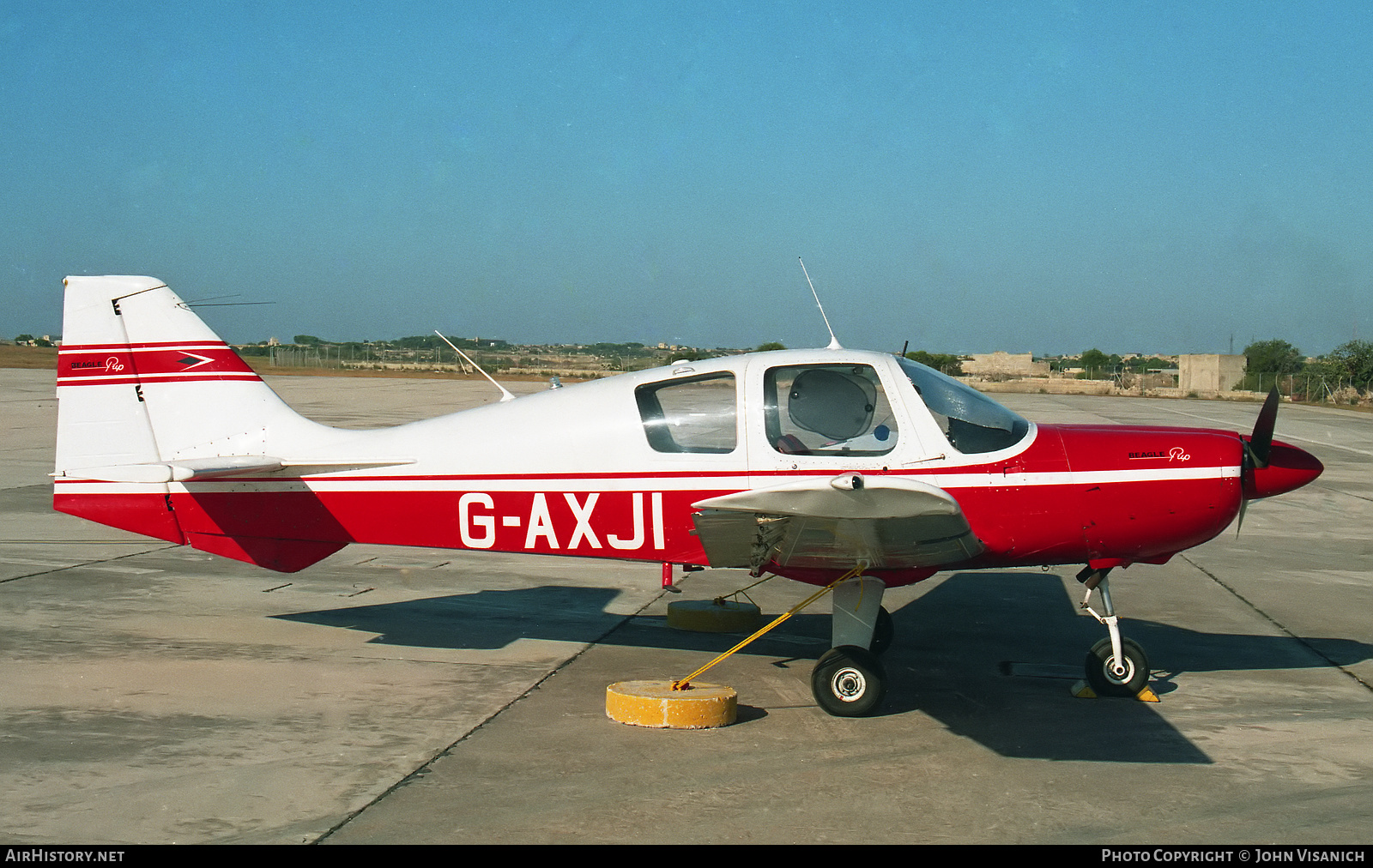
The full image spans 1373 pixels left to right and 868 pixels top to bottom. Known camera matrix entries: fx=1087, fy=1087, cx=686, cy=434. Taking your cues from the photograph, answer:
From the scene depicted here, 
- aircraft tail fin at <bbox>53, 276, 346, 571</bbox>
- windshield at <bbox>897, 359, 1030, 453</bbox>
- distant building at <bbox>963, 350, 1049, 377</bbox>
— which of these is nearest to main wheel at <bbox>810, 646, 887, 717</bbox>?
windshield at <bbox>897, 359, 1030, 453</bbox>

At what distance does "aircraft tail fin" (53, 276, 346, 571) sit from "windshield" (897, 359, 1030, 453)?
4.04 metres

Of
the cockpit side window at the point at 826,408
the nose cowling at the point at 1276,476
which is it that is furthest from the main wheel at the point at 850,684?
the nose cowling at the point at 1276,476

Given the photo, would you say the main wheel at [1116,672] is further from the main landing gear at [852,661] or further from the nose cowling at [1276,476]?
the main landing gear at [852,661]

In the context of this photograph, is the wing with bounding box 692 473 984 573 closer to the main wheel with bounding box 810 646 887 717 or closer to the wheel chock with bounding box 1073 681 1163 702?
the main wheel with bounding box 810 646 887 717

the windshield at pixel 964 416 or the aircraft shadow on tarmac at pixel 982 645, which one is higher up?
the windshield at pixel 964 416

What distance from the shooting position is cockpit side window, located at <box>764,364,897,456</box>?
6.61 m

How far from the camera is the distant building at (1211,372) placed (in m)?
67.9

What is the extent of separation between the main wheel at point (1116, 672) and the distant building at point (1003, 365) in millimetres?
75628

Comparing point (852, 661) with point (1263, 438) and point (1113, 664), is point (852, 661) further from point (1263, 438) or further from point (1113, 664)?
point (1263, 438)

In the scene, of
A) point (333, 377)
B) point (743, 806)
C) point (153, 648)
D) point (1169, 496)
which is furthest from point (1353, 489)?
point (333, 377)

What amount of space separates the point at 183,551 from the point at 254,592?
8.14 ft

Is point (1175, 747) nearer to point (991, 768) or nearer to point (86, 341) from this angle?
point (991, 768)

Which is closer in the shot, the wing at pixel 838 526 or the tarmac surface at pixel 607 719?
the tarmac surface at pixel 607 719

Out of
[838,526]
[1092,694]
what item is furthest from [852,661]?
[1092,694]
